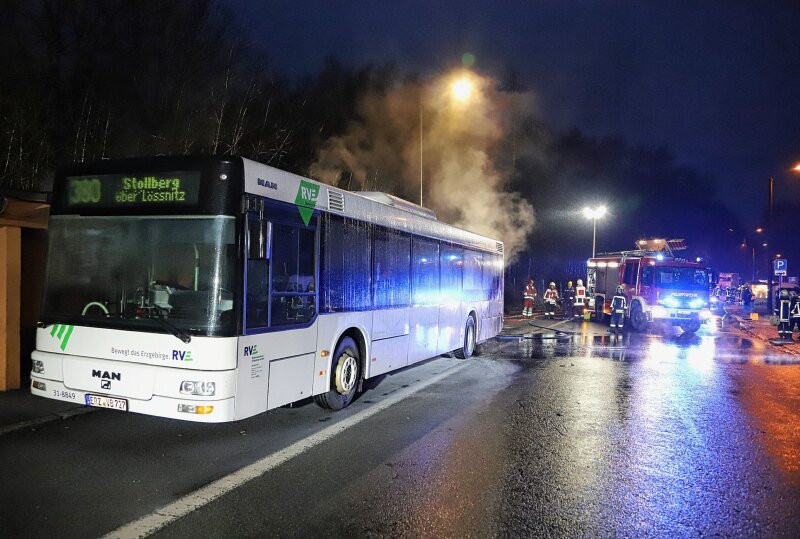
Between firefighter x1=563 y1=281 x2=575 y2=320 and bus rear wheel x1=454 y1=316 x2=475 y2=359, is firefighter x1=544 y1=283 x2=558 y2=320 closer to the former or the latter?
firefighter x1=563 y1=281 x2=575 y2=320

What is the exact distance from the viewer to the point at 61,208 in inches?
245

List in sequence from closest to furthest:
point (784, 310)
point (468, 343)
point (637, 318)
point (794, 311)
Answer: point (468, 343), point (794, 311), point (784, 310), point (637, 318)

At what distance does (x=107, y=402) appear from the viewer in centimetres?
577

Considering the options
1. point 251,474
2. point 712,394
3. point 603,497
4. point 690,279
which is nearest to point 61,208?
point 251,474

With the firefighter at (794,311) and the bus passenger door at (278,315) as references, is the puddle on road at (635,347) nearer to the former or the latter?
the firefighter at (794,311)

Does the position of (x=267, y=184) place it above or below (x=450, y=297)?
above

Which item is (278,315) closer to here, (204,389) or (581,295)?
(204,389)

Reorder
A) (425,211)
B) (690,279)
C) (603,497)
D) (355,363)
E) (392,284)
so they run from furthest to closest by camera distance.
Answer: (690,279)
(425,211)
(392,284)
(355,363)
(603,497)

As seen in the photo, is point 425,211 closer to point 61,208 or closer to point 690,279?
point 61,208

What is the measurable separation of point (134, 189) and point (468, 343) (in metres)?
8.67

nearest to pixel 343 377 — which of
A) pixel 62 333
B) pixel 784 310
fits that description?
pixel 62 333

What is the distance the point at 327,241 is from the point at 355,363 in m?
1.77

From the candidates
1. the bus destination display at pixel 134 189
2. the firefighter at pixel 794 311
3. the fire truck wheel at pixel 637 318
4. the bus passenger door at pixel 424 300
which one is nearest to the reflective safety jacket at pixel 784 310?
the firefighter at pixel 794 311

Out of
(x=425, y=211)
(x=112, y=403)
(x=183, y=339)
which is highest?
(x=425, y=211)
